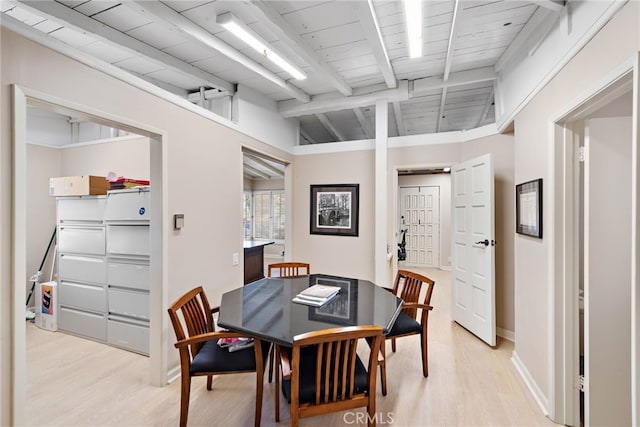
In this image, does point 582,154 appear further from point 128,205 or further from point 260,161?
point 260,161

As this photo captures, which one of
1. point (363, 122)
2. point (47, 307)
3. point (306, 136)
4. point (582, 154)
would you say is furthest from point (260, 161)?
point (582, 154)

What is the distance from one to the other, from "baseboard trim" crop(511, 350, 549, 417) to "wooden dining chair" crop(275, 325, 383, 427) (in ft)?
4.67

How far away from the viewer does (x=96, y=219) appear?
125 inches

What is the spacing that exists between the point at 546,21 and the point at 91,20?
3267 mm

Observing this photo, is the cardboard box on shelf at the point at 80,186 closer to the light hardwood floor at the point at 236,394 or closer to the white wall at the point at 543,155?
the light hardwood floor at the point at 236,394

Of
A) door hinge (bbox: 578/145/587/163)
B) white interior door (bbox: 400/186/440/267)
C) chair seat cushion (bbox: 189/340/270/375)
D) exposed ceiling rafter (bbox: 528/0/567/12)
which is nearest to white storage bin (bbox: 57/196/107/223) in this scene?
chair seat cushion (bbox: 189/340/270/375)

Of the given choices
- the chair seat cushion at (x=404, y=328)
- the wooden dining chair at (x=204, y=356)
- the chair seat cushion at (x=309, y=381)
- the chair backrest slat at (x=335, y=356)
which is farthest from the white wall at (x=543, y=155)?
the wooden dining chair at (x=204, y=356)

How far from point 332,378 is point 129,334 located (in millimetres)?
2512

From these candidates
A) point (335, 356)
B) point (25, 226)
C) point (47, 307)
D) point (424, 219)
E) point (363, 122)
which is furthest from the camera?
point (424, 219)

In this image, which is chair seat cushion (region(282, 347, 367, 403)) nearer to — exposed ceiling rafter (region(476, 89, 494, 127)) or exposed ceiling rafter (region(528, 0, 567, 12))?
exposed ceiling rafter (region(528, 0, 567, 12))

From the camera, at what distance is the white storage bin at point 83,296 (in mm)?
3092

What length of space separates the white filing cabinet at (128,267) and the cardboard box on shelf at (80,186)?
0.30m

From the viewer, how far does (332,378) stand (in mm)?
1513

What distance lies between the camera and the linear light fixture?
6.56ft
